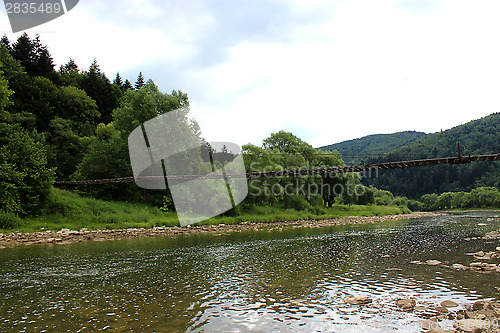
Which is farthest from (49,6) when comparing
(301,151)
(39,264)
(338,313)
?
(301,151)

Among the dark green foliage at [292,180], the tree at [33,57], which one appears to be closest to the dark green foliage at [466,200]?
the dark green foliage at [292,180]

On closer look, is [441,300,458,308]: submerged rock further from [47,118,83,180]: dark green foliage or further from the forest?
[47,118,83,180]: dark green foliage

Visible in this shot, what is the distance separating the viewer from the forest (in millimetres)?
24109

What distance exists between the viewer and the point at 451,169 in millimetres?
119500

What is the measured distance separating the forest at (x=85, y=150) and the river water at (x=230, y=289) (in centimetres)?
1200

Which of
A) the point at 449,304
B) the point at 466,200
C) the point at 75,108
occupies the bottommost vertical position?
the point at 466,200

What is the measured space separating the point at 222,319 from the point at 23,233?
20.0 metres

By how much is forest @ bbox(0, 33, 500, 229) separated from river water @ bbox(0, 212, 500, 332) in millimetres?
11998

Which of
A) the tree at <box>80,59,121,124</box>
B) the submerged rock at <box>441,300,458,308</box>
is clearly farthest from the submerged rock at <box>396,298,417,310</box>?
the tree at <box>80,59,121,124</box>

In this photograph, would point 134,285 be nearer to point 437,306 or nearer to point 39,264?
point 39,264

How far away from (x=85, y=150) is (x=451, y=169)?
12344 centimetres

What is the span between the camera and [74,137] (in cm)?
4172

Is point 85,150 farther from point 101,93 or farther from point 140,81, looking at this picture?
point 140,81

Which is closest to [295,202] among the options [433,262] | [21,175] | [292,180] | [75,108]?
[292,180]
